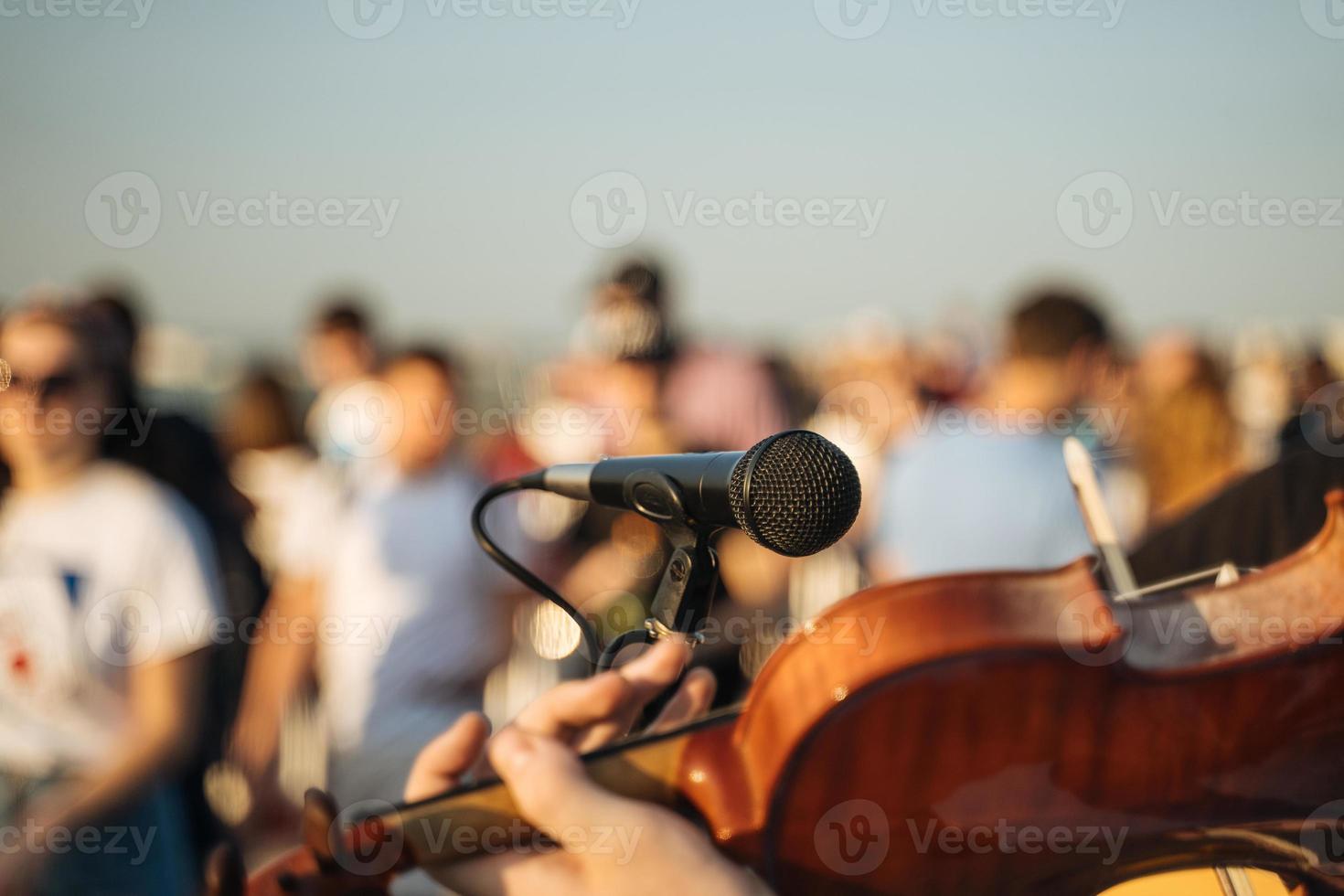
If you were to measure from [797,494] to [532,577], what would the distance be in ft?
1.72

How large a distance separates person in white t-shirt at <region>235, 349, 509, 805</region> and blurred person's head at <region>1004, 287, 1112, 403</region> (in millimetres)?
1720

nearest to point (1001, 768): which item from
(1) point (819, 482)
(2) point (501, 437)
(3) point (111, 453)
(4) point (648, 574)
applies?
(1) point (819, 482)

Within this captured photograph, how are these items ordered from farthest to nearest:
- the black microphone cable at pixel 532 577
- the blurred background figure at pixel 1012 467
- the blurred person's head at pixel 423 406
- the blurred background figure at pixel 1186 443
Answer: the blurred background figure at pixel 1186 443 < the blurred person's head at pixel 423 406 < the blurred background figure at pixel 1012 467 < the black microphone cable at pixel 532 577

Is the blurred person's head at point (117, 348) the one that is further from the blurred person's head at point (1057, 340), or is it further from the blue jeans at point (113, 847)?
the blurred person's head at point (1057, 340)

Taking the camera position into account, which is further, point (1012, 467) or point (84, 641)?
point (1012, 467)

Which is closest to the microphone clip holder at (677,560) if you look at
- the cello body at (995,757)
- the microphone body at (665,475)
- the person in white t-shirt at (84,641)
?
the microphone body at (665,475)

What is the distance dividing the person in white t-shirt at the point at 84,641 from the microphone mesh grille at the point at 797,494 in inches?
68.5

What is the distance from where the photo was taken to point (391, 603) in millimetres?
3100

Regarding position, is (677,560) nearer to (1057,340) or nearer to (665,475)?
(665,475)

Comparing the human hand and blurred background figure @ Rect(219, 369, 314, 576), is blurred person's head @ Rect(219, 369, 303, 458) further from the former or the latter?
the human hand

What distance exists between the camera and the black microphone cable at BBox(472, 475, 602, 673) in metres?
1.36

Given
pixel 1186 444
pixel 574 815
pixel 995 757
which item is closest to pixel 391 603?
pixel 574 815

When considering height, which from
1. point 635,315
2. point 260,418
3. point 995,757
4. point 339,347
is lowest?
point 260,418

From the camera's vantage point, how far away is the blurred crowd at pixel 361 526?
228 centimetres
